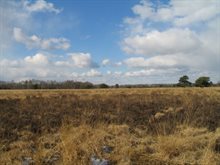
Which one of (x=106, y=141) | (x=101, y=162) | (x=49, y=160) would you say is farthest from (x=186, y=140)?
(x=49, y=160)

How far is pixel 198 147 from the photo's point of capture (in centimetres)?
640

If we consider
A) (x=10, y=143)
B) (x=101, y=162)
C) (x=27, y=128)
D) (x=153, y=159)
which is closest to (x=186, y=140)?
(x=153, y=159)

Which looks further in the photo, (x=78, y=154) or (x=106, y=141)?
(x=106, y=141)

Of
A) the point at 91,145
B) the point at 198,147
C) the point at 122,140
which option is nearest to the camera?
the point at 91,145

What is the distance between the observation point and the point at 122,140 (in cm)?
698

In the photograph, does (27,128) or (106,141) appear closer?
(106,141)

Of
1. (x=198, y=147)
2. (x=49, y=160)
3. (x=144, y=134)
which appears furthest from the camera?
(x=144, y=134)

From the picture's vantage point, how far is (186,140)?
649cm

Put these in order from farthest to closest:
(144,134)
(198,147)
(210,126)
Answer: (210,126), (144,134), (198,147)

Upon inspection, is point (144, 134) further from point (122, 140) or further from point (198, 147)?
point (198, 147)

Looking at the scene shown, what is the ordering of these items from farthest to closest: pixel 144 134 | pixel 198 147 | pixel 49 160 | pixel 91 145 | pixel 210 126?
pixel 210 126 < pixel 144 134 < pixel 198 147 < pixel 91 145 < pixel 49 160

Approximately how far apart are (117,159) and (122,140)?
5.31ft

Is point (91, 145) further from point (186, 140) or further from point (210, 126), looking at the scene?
point (210, 126)

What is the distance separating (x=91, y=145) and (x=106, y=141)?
1.18 m
